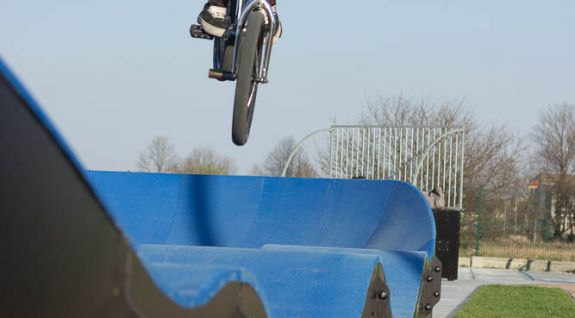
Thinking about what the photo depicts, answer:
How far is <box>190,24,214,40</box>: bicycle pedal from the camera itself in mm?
5531

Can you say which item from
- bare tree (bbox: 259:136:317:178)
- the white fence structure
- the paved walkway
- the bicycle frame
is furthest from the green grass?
bare tree (bbox: 259:136:317:178)

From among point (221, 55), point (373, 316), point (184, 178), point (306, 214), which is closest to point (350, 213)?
point (306, 214)

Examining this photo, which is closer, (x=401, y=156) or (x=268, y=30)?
(x=268, y=30)

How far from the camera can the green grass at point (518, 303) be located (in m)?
10.1

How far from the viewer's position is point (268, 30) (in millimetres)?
5461

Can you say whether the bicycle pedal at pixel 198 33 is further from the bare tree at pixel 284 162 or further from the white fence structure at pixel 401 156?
the bare tree at pixel 284 162

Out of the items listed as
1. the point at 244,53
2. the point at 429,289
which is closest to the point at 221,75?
the point at 244,53

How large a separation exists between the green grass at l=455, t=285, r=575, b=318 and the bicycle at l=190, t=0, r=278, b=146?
5174 mm

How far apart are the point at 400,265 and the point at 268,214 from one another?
66.8 inches

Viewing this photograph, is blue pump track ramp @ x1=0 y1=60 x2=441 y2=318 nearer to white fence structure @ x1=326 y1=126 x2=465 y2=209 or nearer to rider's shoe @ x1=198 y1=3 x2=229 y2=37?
rider's shoe @ x1=198 y1=3 x2=229 y2=37

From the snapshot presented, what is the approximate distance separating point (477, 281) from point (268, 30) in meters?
12.4

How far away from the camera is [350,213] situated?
253 inches

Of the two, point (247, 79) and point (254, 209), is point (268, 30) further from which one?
point (254, 209)

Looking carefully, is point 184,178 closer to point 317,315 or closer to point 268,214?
point 268,214
